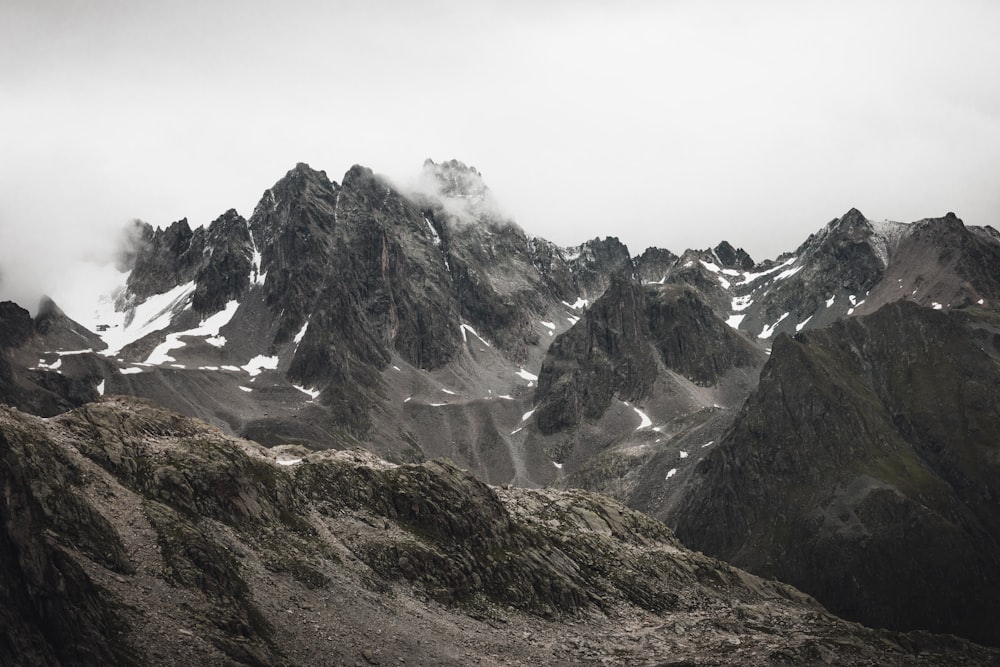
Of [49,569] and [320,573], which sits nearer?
[49,569]

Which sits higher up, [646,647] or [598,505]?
[598,505]

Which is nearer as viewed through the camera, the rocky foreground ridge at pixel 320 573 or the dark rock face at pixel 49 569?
the dark rock face at pixel 49 569

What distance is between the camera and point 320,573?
87188 mm

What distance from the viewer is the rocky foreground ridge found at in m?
68.7

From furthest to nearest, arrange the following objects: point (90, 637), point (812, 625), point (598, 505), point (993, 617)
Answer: point (993, 617) → point (598, 505) → point (812, 625) → point (90, 637)

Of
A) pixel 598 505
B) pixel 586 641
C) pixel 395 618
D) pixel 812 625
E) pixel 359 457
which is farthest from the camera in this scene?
pixel 598 505

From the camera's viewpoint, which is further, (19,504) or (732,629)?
(732,629)

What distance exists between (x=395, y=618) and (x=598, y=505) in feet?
211

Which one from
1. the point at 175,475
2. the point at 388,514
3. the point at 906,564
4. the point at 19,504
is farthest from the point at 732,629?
→ the point at 906,564

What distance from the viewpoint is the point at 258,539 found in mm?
89188

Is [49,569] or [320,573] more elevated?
[49,569]

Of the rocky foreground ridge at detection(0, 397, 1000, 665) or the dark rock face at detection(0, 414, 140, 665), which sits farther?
the rocky foreground ridge at detection(0, 397, 1000, 665)

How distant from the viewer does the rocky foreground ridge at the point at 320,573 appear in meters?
68.7

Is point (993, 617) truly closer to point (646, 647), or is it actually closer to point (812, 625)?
point (812, 625)
